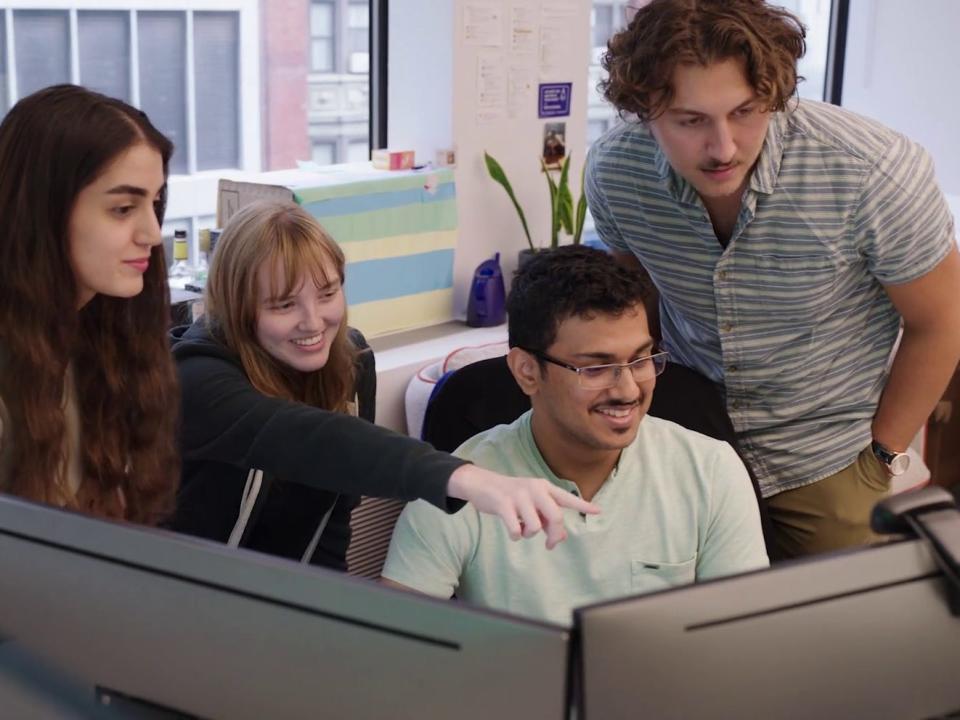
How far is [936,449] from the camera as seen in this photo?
155 inches

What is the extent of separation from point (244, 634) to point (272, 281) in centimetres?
111

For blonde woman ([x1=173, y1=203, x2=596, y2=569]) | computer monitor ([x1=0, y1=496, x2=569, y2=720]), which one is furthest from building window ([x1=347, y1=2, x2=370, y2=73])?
computer monitor ([x1=0, y1=496, x2=569, y2=720])

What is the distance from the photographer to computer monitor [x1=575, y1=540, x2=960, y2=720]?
809mm

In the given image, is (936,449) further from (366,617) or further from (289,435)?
(366,617)

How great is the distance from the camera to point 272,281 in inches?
75.4

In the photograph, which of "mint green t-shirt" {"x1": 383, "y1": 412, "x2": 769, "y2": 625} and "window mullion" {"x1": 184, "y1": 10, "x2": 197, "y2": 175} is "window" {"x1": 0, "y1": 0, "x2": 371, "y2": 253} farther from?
"mint green t-shirt" {"x1": 383, "y1": 412, "x2": 769, "y2": 625}

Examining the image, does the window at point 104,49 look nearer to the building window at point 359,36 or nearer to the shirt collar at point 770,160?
the building window at point 359,36

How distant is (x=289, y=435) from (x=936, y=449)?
118 inches

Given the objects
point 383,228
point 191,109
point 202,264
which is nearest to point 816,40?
point 383,228

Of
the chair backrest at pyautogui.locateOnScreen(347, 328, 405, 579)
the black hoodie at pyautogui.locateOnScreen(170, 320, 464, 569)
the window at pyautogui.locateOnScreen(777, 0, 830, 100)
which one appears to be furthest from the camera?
the window at pyautogui.locateOnScreen(777, 0, 830, 100)

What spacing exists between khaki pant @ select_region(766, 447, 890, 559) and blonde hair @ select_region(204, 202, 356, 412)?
752 mm

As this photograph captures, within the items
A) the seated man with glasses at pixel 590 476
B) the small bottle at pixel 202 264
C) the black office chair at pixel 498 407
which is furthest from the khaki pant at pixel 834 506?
the small bottle at pixel 202 264

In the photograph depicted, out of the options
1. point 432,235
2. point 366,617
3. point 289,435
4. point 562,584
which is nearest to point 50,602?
point 366,617

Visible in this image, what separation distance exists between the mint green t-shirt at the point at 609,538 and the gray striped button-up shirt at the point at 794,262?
27 cm
